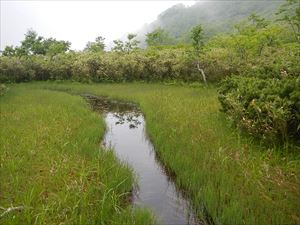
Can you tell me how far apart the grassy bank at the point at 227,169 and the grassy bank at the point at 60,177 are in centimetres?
135

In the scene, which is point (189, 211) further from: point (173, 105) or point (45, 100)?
point (45, 100)

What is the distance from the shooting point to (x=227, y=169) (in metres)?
7.41

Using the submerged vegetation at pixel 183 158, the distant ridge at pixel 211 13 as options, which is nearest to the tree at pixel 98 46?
the submerged vegetation at pixel 183 158

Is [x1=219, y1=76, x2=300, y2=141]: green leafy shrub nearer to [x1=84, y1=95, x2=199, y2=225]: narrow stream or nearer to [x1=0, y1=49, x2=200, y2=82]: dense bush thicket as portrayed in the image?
[x1=84, y1=95, x2=199, y2=225]: narrow stream

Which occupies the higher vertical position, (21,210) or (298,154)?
(21,210)

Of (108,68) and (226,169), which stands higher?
(226,169)

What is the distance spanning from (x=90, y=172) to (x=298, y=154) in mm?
4808

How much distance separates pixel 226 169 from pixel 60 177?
356cm

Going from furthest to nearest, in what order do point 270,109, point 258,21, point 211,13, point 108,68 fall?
point 211,13
point 258,21
point 108,68
point 270,109

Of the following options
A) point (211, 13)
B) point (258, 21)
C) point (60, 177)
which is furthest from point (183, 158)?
point (211, 13)

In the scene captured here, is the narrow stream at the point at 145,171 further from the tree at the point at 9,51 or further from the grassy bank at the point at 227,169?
the tree at the point at 9,51

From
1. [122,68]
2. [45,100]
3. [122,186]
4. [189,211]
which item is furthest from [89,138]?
[122,68]

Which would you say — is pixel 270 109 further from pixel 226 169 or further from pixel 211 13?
pixel 211 13

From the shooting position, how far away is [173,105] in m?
15.3
